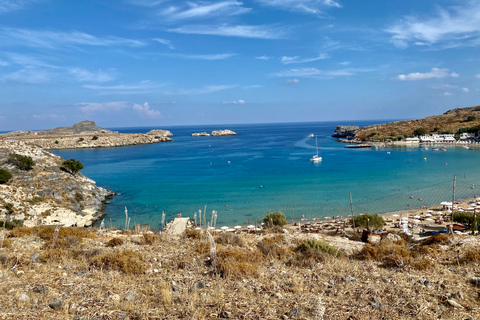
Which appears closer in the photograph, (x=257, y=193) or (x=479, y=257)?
(x=479, y=257)

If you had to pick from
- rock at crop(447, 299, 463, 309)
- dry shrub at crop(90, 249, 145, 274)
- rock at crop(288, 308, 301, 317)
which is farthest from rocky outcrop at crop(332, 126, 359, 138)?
rock at crop(288, 308, 301, 317)

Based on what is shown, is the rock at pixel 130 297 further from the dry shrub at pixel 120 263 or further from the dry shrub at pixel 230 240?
the dry shrub at pixel 230 240

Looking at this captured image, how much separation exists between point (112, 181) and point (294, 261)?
49.3 meters

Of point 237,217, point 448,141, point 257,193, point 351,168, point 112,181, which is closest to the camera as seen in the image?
point 237,217

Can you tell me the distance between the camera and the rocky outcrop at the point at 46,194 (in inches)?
1077

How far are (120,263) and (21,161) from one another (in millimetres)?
34832

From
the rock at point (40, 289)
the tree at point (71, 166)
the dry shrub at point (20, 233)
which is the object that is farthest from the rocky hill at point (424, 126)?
the rock at point (40, 289)

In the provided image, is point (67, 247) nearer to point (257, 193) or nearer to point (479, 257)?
point (479, 257)

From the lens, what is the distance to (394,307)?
5617mm

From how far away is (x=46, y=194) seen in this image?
31281 millimetres

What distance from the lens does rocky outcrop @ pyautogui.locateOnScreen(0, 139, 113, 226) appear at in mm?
27359

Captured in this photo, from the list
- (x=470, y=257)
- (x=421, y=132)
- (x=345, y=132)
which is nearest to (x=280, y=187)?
(x=470, y=257)

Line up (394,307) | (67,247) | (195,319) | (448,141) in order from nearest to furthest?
(195,319)
(394,307)
(67,247)
(448,141)

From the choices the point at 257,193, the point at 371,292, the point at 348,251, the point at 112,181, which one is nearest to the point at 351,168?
the point at 257,193
